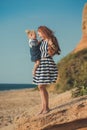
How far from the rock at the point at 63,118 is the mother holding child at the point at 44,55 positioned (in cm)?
73

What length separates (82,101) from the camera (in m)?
10.3

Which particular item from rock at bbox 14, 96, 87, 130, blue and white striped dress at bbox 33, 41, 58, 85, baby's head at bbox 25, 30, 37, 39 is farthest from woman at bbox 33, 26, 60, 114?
rock at bbox 14, 96, 87, 130

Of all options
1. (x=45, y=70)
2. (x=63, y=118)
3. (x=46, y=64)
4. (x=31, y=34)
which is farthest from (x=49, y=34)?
(x=63, y=118)

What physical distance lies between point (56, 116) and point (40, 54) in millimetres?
1458

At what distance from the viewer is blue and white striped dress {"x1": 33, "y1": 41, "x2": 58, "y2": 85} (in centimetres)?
991

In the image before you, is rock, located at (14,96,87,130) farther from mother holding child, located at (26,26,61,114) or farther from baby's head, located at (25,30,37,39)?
baby's head, located at (25,30,37,39)

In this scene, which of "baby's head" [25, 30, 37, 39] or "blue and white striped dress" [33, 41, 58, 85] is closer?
"blue and white striped dress" [33, 41, 58, 85]

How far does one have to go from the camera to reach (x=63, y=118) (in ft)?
33.3

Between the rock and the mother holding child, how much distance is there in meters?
0.73

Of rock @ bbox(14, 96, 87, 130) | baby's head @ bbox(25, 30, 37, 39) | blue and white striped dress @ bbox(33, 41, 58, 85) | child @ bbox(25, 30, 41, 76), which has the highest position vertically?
baby's head @ bbox(25, 30, 37, 39)

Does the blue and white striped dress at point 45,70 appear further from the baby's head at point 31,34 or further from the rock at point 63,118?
the rock at point 63,118

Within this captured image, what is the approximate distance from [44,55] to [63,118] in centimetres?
148

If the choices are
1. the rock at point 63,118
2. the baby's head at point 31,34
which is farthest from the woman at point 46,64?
the rock at point 63,118

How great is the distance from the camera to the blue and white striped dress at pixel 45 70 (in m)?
9.91
